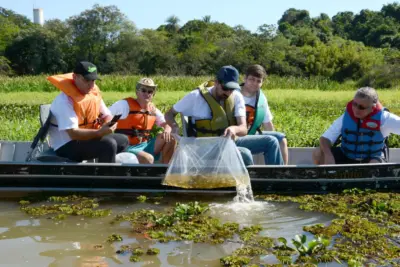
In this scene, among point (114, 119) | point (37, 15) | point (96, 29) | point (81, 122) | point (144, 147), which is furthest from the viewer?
point (37, 15)

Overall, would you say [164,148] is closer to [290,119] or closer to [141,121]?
[141,121]

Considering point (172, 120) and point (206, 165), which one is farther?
point (172, 120)

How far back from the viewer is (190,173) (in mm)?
5730

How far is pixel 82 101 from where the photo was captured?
5.79 metres

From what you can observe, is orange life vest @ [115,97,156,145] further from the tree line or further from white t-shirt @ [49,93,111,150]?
the tree line

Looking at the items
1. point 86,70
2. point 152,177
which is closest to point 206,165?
point 152,177

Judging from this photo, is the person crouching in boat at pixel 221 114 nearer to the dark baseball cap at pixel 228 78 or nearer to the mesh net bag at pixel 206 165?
the dark baseball cap at pixel 228 78

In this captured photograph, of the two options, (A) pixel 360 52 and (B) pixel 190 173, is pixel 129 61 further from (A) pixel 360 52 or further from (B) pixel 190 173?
(B) pixel 190 173

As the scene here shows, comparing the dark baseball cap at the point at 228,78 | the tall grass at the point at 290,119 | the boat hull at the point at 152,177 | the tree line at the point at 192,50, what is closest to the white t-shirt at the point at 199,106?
the dark baseball cap at the point at 228,78

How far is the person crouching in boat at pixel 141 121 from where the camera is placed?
625cm

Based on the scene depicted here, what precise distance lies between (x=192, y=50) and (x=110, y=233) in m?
36.1

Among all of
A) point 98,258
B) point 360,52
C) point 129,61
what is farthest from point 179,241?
point 129,61

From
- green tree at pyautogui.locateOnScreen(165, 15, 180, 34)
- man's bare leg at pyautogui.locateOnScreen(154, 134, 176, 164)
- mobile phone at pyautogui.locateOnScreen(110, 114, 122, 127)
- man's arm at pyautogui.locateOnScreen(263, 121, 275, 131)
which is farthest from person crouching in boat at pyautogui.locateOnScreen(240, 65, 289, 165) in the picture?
green tree at pyautogui.locateOnScreen(165, 15, 180, 34)

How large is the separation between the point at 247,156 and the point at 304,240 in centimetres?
183
